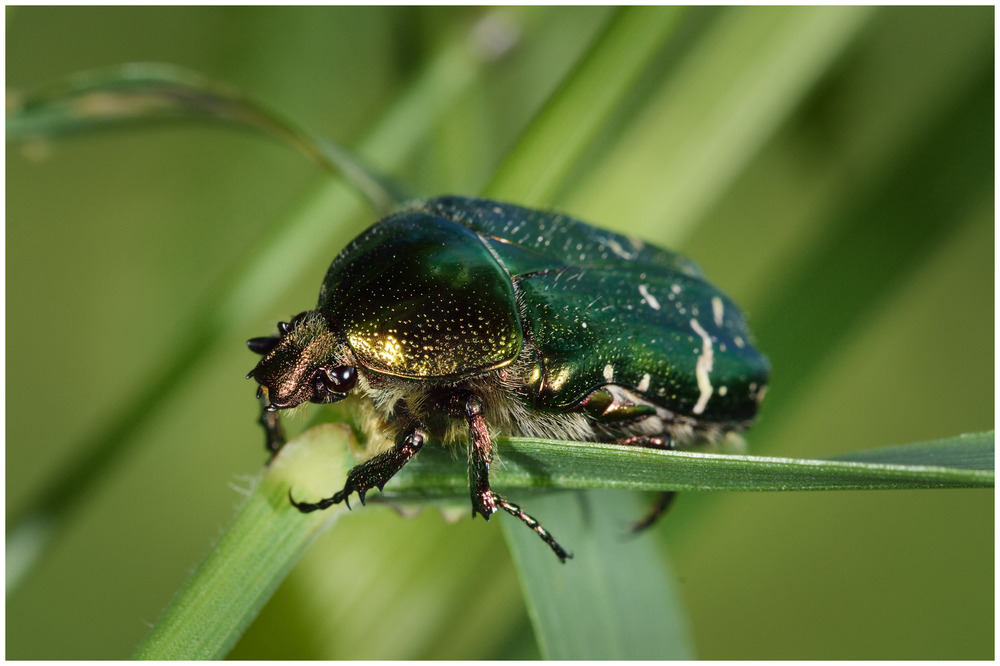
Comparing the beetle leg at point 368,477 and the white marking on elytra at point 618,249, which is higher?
the white marking on elytra at point 618,249

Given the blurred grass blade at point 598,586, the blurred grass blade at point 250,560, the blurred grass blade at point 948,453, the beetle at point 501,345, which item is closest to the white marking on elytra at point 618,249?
the beetle at point 501,345

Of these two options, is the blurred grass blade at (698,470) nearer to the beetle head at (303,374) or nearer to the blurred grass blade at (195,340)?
the beetle head at (303,374)

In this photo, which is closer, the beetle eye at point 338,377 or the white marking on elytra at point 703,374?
the beetle eye at point 338,377

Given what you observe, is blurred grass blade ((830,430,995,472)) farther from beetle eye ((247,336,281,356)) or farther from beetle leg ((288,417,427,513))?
beetle eye ((247,336,281,356))

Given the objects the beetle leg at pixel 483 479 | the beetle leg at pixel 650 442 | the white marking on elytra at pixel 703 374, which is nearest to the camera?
the beetle leg at pixel 483 479

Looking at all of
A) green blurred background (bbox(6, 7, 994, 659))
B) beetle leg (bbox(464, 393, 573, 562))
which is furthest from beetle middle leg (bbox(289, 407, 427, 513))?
green blurred background (bbox(6, 7, 994, 659))

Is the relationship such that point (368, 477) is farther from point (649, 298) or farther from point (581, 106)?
point (581, 106)

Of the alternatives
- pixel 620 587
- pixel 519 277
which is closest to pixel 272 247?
pixel 519 277

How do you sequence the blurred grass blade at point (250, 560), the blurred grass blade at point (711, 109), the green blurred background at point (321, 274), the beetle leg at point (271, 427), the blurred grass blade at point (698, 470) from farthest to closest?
the green blurred background at point (321, 274), the blurred grass blade at point (711, 109), the beetle leg at point (271, 427), the blurred grass blade at point (250, 560), the blurred grass blade at point (698, 470)
